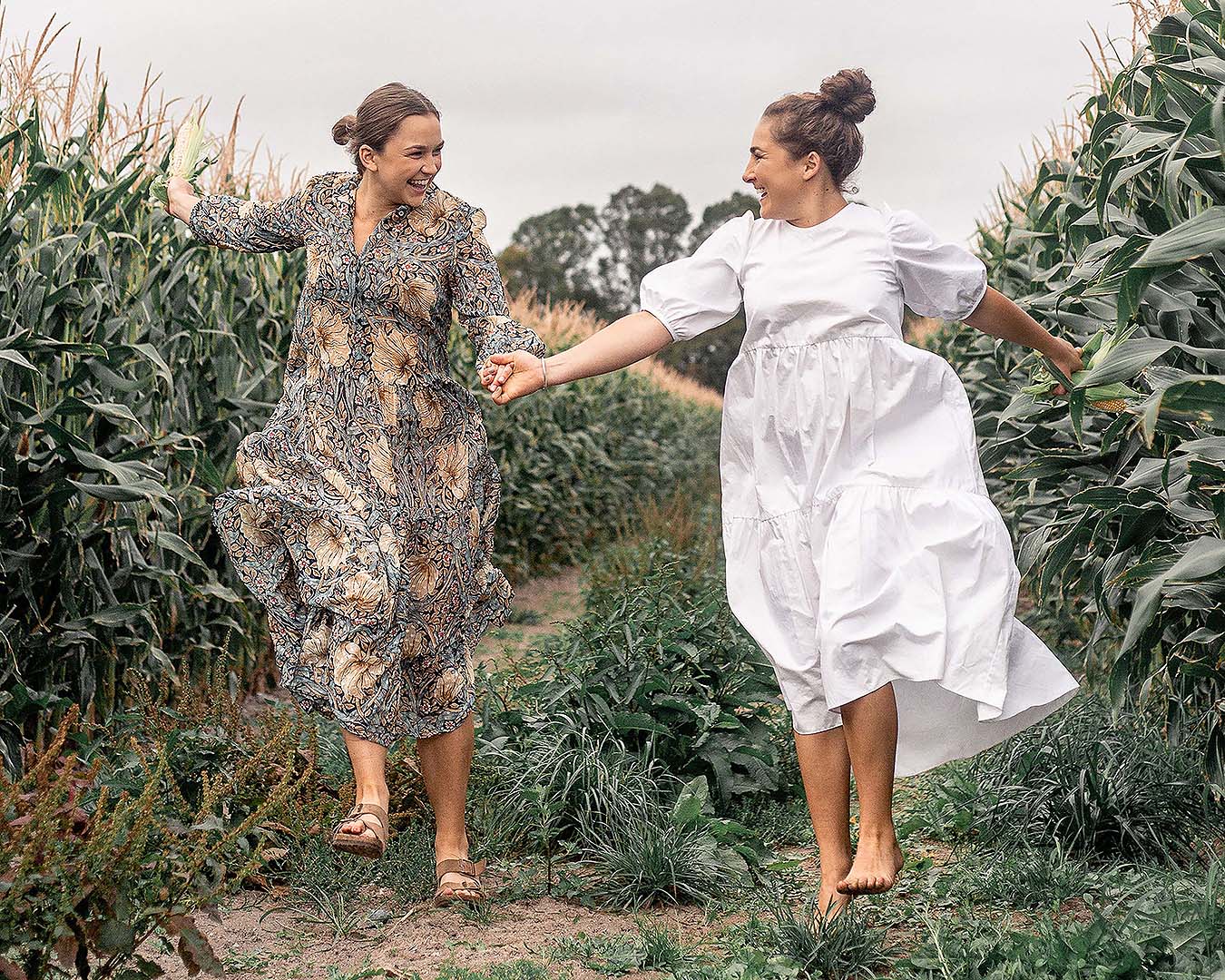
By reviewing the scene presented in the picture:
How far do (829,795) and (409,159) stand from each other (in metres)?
1.87

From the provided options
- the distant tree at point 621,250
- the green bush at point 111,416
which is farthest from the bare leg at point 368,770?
the distant tree at point 621,250

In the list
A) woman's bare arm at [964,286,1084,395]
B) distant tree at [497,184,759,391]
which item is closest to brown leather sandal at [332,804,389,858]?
woman's bare arm at [964,286,1084,395]

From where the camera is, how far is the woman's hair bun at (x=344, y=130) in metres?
3.46

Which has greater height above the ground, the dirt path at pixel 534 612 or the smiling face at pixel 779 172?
the smiling face at pixel 779 172

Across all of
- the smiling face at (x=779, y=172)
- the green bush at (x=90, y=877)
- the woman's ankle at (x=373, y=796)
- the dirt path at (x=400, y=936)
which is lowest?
the dirt path at (x=400, y=936)

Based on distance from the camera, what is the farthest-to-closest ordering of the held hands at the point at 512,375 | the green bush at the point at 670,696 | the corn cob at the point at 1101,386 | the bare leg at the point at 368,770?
1. the green bush at the point at 670,696
2. the bare leg at the point at 368,770
3. the held hands at the point at 512,375
4. the corn cob at the point at 1101,386

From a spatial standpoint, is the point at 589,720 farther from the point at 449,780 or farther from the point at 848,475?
the point at 848,475

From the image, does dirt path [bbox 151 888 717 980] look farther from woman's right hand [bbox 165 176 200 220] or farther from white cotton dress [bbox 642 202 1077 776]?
woman's right hand [bbox 165 176 200 220]

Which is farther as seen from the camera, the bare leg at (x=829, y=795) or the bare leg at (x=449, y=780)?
the bare leg at (x=449, y=780)

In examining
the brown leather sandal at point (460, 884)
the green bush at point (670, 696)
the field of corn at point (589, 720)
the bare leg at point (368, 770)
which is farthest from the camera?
the green bush at point (670, 696)

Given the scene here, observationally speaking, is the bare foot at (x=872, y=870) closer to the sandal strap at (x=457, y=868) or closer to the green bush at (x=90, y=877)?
the sandal strap at (x=457, y=868)

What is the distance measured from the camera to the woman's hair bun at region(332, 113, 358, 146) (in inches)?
136

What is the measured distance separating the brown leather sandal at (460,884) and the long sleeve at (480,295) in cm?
133

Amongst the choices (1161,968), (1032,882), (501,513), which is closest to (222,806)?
(1032,882)
